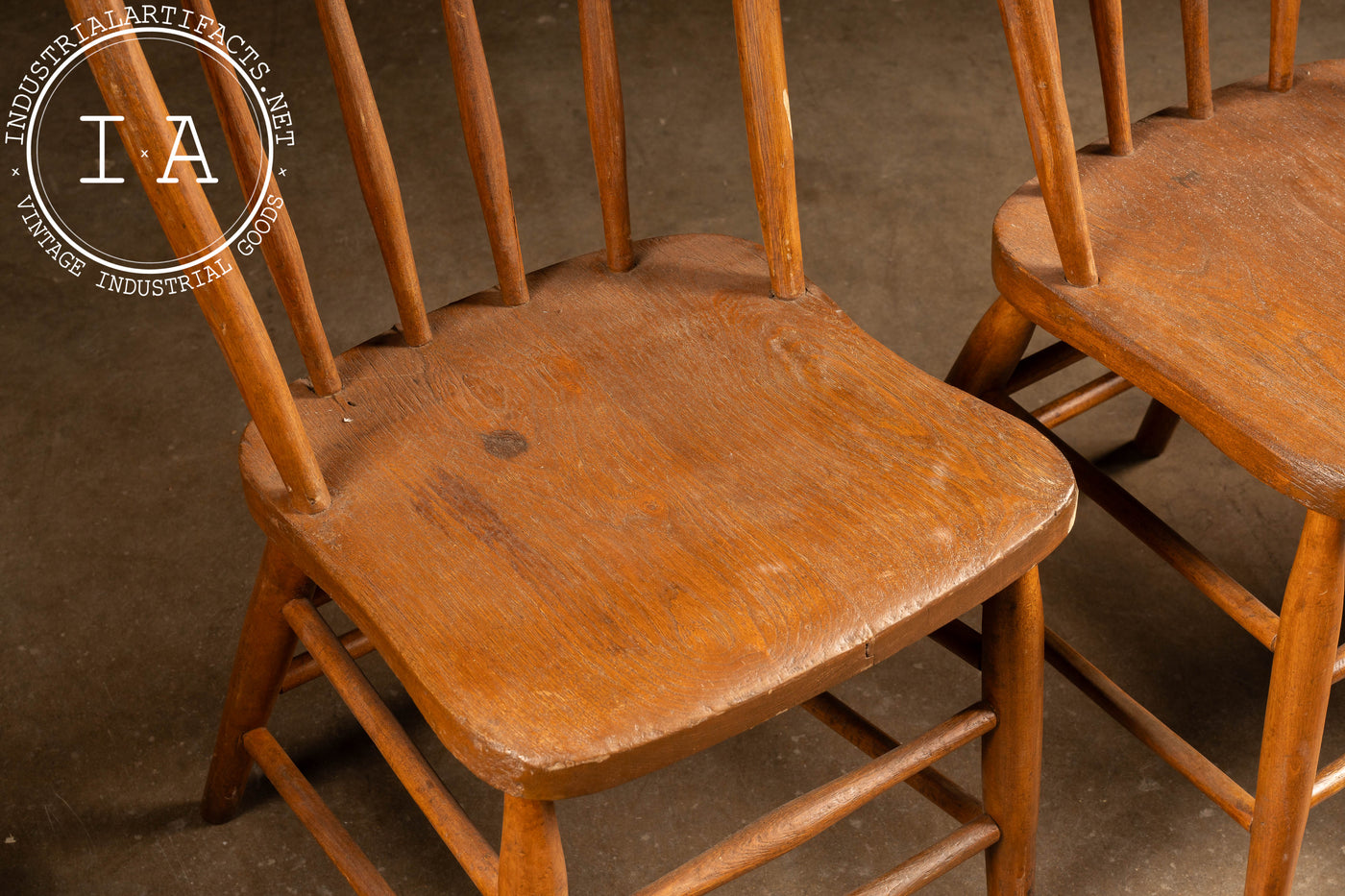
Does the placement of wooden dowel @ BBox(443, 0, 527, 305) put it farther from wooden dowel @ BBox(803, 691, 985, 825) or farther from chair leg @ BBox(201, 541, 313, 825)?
wooden dowel @ BBox(803, 691, 985, 825)

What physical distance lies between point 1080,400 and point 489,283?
84 centimetres

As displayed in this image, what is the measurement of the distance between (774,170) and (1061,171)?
0.19 meters

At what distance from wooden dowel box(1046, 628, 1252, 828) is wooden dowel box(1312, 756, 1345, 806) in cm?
5

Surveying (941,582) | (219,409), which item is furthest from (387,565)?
(219,409)


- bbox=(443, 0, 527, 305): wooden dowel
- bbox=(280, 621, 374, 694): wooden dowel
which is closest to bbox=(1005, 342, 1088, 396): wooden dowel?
bbox=(443, 0, 527, 305): wooden dowel

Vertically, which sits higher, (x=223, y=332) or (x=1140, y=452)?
(x=223, y=332)

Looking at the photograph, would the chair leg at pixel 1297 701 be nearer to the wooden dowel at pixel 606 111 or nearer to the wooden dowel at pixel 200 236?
the wooden dowel at pixel 606 111

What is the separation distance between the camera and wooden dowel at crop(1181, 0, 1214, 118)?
3.28ft

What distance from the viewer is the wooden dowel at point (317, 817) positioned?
959 millimetres

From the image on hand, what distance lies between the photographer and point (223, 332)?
0.72 meters

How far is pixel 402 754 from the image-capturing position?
2.68 feet

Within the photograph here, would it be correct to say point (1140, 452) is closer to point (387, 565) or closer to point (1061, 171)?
point (1061, 171)

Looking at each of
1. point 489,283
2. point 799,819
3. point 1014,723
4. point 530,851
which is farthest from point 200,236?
point 489,283

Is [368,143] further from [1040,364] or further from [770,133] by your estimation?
[1040,364]
